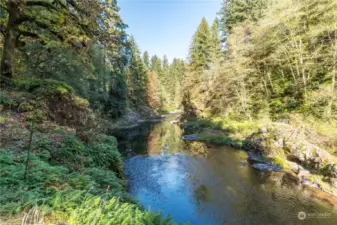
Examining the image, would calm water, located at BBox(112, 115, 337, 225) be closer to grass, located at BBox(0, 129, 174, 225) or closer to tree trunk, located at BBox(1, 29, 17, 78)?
grass, located at BBox(0, 129, 174, 225)

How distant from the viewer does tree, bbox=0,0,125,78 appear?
681 centimetres

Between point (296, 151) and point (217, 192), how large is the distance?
6454 mm

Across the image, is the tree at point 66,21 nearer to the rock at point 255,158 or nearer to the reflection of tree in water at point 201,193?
the reflection of tree in water at point 201,193

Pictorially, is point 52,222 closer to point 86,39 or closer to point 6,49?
point 86,39

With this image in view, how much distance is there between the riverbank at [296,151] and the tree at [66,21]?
38.2 ft

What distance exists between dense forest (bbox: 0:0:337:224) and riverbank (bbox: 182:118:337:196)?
0.89 feet

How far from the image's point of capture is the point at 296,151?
12.3m

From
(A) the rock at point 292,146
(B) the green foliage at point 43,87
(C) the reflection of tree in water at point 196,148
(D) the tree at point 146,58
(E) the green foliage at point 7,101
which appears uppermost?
(D) the tree at point 146,58

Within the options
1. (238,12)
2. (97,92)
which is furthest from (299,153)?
(238,12)

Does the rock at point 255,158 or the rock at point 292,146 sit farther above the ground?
the rock at point 292,146

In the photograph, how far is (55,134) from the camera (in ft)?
19.9

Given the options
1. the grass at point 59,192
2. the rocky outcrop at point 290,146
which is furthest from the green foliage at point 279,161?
the grass at point 59,192

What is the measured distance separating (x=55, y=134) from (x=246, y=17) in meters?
31.1

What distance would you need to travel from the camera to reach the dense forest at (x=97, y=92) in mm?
3475
